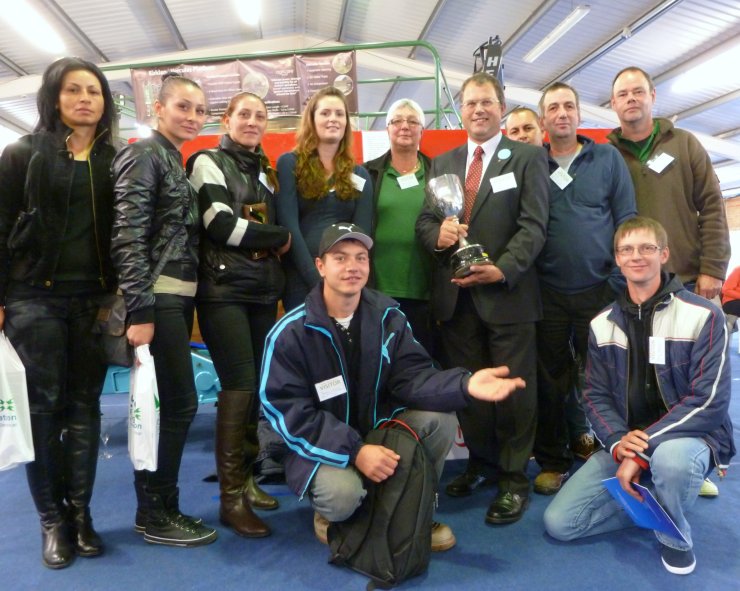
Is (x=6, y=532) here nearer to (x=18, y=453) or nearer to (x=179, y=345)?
(x=18, y=453)

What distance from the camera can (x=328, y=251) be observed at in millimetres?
1852

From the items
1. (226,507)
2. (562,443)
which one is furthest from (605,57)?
(226,507)

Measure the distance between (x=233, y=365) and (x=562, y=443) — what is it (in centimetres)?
155

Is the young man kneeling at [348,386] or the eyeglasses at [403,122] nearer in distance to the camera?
the young man kneeling at [348,386]

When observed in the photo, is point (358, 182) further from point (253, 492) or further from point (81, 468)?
point (81, 468)

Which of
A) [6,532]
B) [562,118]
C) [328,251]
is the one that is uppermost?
[562,118]

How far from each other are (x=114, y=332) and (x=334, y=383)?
75cm

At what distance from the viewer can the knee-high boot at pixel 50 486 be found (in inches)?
70.1

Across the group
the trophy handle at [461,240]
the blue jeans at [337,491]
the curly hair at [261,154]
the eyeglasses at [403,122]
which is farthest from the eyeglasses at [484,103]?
the blue jeans at [337,491]

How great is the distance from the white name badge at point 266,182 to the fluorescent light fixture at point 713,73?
23.5 feet

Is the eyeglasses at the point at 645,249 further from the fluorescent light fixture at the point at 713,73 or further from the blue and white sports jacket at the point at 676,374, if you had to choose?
the fluorescent light fixture at the point at 713,73

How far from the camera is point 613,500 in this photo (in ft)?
6.57

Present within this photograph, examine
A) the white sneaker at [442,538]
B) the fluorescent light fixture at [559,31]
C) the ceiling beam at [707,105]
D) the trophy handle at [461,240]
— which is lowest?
the white sneaker at [442,538]

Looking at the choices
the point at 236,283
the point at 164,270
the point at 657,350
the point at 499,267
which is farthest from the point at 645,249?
the point at 164,270
